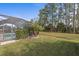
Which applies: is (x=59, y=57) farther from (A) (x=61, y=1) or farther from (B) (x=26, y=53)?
(A) (x=61, y=1)

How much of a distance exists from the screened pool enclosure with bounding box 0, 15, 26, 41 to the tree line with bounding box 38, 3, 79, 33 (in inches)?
6.7

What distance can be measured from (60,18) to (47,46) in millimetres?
237

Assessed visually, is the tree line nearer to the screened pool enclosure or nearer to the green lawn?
the green lawn

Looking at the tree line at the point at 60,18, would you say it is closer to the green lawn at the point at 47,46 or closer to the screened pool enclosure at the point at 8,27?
the green lawn at the point at 47,46

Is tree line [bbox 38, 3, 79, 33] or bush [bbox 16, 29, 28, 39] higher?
tree line [bbox 38, 3, 79, 33]

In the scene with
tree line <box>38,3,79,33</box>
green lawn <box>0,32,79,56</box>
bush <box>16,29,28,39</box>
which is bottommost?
green lawn <box>0,32,79,56</box>

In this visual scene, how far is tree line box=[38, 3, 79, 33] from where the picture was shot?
204 cm

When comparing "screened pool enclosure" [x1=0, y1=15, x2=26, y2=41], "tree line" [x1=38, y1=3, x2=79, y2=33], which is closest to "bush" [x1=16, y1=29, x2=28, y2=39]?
"screened pool enclosure" [x1=0, y1=15, x2=26, y2=41]

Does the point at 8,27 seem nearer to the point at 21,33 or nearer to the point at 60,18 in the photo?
the point at 21,33

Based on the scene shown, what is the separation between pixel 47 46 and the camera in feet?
6.67

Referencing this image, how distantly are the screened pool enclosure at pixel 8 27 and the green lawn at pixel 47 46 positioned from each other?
0.21 ft

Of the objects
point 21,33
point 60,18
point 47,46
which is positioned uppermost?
point 60,18

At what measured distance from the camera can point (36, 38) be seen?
204 centimetres

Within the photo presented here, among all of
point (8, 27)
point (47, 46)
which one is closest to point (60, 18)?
point (47, 46)
